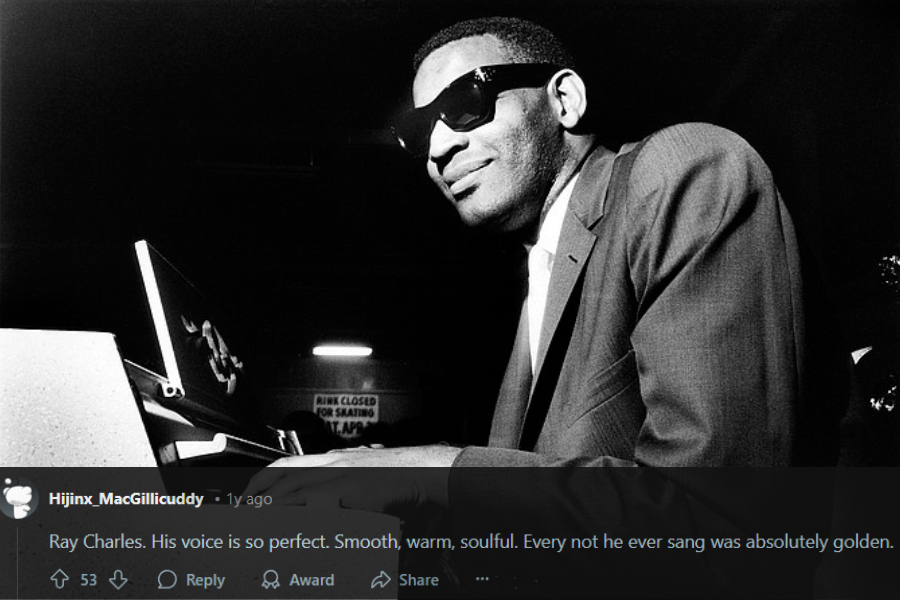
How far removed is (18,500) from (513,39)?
0.93 m

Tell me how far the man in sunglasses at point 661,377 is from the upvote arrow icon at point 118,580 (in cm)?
15

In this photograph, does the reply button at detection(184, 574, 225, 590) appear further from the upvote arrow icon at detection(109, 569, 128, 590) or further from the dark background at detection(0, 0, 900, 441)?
the dark background at detection(0, 0, 900, 441)

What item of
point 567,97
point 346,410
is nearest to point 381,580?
point 567,97

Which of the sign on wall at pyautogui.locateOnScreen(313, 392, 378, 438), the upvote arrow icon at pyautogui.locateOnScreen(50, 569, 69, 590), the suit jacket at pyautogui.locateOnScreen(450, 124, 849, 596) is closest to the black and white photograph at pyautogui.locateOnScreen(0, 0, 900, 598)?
the suit jacket at pyautogui.locateOnScreen(450, 124, 849, 596)

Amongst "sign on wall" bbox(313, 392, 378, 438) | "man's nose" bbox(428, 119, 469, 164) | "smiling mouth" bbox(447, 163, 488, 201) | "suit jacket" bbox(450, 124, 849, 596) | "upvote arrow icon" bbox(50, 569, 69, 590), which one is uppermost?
"man's nose" bbox(428, 119, 469, 164)

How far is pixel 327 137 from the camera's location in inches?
163

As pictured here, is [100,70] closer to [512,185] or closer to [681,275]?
[512,185]

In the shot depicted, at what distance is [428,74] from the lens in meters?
1.20

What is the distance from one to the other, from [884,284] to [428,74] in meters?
1.51

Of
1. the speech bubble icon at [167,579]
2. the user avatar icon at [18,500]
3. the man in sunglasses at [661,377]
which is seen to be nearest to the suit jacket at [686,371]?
the man in sunglasses at [661,377]

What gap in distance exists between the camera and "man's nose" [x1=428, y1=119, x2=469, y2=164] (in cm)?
116

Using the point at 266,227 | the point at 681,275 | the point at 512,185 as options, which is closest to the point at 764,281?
the point at 681,275

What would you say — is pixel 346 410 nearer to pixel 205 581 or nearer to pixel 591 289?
pixel 591 289

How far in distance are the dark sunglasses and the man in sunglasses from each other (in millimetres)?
256
